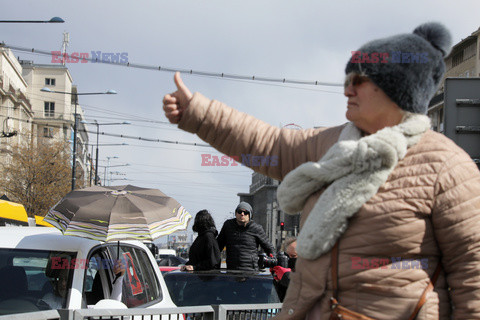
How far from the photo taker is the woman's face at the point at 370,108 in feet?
8.54

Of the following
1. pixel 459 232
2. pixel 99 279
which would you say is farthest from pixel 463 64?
pixel 459 232

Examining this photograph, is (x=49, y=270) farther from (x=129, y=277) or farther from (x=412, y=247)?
(x=412, y=247)

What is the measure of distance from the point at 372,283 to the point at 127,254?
4259mm

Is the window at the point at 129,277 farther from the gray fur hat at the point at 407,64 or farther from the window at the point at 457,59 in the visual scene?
the window at the point at 457,59

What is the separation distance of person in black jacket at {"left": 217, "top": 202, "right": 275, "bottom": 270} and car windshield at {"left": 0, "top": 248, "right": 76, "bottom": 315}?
3.73m

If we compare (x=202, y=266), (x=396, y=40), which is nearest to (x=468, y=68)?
(x=202, y=266)

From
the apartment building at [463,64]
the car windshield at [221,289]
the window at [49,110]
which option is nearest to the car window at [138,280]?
the car windshield at [221,289]

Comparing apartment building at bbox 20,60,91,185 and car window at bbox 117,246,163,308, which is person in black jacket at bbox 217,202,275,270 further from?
apartment building at bbox 20,60,91,185

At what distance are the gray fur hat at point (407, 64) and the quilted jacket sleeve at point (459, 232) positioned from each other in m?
0.30

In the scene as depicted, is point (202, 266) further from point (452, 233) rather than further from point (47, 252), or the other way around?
point (452, 233)

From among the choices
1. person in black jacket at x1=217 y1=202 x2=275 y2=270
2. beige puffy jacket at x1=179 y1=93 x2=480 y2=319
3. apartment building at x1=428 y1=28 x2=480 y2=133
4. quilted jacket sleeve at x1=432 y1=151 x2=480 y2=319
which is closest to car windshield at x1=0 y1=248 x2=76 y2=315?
beige puffy jacket at x1=179 y1=93 x2=480 y2=319

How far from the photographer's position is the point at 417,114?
2.61m

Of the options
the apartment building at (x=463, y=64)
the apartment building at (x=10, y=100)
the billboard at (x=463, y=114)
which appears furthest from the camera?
the apartment building at (x=10, y=100)

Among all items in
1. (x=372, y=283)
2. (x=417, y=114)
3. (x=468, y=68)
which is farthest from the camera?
(x=468, y=68)
